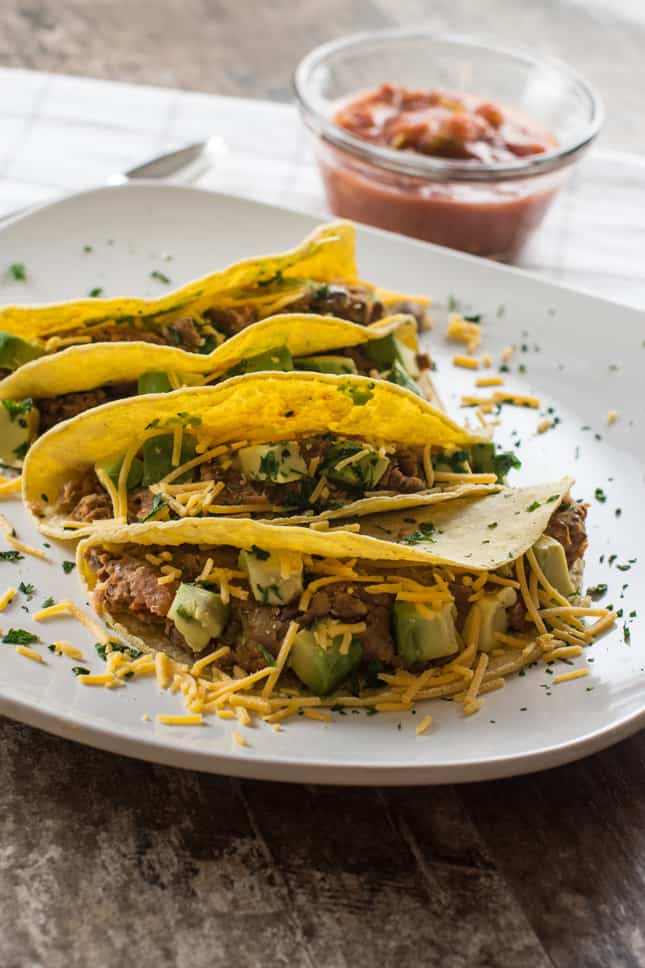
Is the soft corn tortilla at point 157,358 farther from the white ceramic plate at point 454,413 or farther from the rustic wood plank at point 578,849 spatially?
the rustic wood plank at point 578,849

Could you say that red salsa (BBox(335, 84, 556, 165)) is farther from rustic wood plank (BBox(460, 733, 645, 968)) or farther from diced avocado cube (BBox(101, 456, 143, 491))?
rustic wood plank (BBox(460, 733, 645, 968))

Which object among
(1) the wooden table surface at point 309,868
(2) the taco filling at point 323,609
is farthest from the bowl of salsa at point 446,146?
(1) the wooden table surface at point 309,868

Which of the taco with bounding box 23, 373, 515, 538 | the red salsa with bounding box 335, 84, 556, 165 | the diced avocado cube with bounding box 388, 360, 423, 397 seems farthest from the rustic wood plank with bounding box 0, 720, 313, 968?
the red salsa with bounding box 335, 84, 556, 165

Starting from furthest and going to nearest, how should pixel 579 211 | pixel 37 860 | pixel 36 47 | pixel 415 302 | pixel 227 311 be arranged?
pixel 36 47, pixel 579 211, pixel 415 302, pixel 227 311, pixel 37 860

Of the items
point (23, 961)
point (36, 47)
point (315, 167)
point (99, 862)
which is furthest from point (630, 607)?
point (36, 47)

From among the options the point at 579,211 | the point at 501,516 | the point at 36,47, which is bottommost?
the point at 36,47

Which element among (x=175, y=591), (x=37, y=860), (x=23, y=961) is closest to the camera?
(x=23, y=961)

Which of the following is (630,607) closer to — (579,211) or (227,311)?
(227,311)
